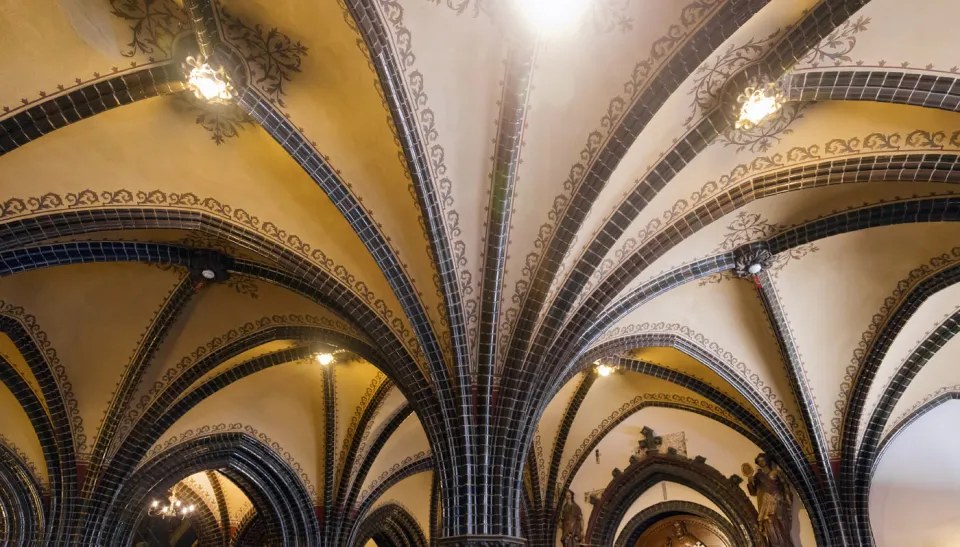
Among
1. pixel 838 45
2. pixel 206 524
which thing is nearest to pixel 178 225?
pixel 838 45

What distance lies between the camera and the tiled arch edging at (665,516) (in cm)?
1333

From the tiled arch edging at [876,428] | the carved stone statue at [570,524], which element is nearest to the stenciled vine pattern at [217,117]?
the tiled arch edging at [876,428]

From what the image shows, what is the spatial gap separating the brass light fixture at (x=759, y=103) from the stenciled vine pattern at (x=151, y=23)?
513cm

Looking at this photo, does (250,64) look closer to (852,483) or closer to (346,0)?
(346,0)

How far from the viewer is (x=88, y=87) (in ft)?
19.9

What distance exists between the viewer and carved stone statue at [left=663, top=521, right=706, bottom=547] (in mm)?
15141

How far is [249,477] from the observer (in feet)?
41.3

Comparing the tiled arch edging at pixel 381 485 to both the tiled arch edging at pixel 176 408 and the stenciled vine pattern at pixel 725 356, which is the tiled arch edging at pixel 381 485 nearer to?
the tiled arch edging at pixel 176 408

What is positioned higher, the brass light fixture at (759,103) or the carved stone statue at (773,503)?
the brass light fixture at (759,103)

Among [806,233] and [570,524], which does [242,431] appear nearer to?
[570,524]

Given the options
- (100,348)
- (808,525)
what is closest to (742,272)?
(808,525)

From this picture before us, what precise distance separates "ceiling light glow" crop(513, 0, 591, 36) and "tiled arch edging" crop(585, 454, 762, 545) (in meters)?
9.69

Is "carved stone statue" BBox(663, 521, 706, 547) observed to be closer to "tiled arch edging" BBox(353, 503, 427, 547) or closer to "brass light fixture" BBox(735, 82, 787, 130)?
"tiled arch edging" BBox(353, 503, 427, 547)

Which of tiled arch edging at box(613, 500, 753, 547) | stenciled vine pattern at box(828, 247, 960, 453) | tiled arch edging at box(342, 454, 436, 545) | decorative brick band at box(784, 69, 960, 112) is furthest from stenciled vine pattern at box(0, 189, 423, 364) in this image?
tiled arch edging at box(613, 500, 753, 547)
